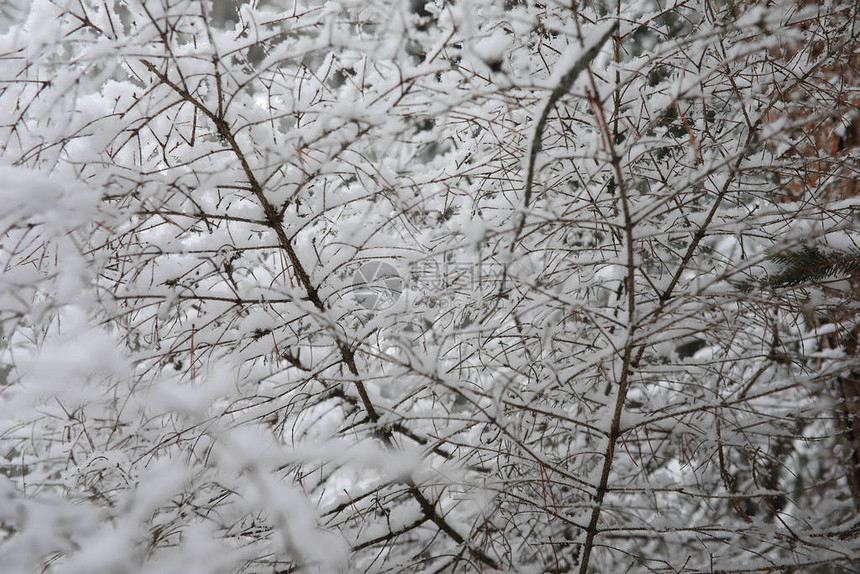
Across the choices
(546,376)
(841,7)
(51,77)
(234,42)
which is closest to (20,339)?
(51,77)

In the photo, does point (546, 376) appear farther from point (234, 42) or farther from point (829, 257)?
point (234, 42)

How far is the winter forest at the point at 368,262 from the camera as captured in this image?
41.9 inches

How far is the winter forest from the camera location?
1.07m

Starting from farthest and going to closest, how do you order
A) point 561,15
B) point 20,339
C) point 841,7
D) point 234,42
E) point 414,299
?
point 20,339 → point 561,15 → point 414,299 → point 841,7 → point 234,42

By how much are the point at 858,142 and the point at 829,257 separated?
193cm

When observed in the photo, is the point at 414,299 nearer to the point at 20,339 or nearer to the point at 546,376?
the point at 546,376

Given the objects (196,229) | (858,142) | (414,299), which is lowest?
(414,299)

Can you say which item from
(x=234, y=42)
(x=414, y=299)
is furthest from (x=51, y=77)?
(x=414, y=299)

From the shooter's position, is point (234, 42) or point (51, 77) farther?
point (234, 42)

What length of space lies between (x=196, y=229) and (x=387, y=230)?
0.72 metres

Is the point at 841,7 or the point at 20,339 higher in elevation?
the point at 20,339

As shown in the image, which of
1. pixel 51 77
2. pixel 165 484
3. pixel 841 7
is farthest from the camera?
pixel 841 7

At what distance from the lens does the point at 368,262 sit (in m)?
1.68

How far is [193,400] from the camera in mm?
971
